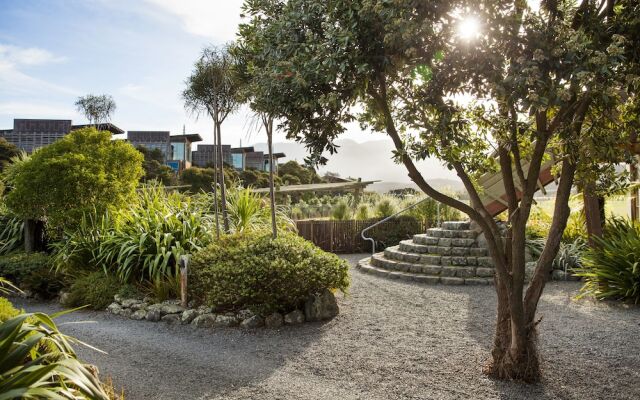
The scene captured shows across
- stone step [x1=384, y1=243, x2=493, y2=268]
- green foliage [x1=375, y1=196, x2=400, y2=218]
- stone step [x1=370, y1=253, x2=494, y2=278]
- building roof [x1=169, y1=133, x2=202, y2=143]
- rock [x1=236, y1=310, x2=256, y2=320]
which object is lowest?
rock [x1=236, y1=310, x2=256, y2=320]

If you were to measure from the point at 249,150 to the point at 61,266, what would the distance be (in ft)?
118

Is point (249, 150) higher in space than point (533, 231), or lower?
higher

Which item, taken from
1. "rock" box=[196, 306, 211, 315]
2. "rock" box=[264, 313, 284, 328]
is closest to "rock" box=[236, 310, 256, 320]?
"rock" box=[264, 313, 284, 328]

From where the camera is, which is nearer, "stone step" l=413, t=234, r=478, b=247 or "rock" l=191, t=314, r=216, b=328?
"rock" l=191, t=314, r=216, b=328

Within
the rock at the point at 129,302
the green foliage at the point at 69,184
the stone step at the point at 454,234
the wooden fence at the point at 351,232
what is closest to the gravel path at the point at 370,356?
the rock at the point at 129,302

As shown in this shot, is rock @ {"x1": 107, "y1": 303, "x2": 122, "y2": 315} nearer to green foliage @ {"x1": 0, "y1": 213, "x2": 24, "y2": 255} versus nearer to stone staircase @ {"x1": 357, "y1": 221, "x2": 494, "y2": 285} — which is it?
green foliage @ {"x1": 0, "y1": 213, "x2": 24, "y2": 255}

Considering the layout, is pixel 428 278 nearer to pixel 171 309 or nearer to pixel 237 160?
pixel 171 309

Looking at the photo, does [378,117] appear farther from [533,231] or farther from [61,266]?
[533,231]

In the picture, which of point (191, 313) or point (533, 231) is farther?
point (533, 231)

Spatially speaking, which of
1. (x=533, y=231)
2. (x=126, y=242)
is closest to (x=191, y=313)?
(x=126, y=242)

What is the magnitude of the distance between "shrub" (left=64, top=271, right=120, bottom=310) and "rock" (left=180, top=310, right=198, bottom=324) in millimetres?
1615

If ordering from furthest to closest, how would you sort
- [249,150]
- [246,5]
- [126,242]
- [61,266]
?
[249,150], [61,266], [126,242], [246,5]

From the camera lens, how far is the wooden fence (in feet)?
50.4

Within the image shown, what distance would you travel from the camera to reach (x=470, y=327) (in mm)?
6586
